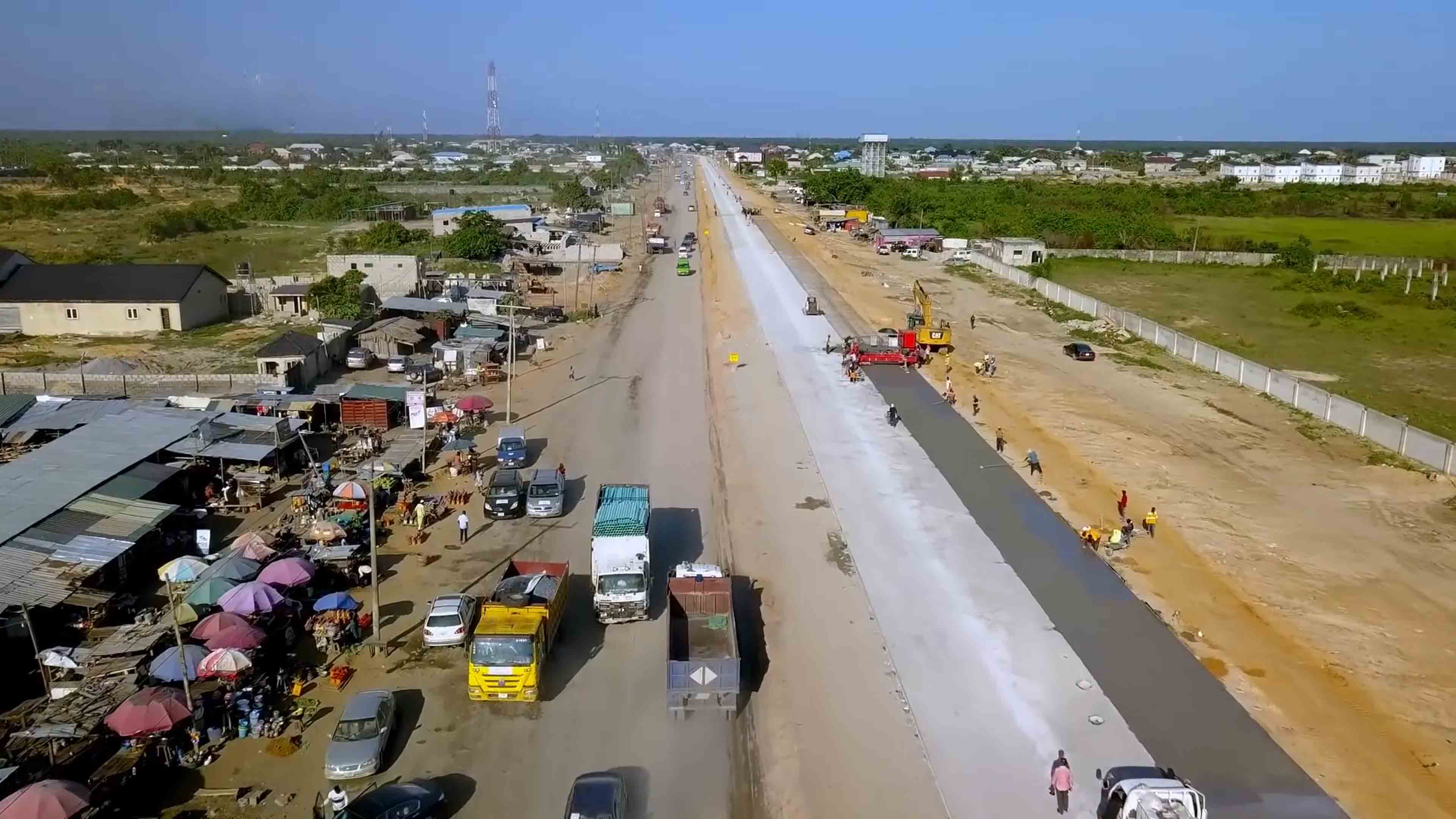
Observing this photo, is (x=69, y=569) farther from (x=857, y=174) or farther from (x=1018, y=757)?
(x=857, y=174)

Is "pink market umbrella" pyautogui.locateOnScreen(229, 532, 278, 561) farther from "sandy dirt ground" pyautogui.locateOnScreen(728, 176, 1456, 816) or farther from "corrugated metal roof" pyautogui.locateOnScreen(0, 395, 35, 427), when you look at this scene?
"sandy dirt ground" pyautogui.locateOnScreen(728, 176, 1456, 816)

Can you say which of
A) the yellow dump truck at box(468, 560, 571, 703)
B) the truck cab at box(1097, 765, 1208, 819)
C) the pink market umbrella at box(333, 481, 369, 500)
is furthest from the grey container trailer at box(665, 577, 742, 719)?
the pink market umbrella at box(333, 481, 369, 500)

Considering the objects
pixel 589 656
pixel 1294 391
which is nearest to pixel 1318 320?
pixel 1294 391

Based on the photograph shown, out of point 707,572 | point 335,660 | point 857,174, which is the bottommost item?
point 335,660

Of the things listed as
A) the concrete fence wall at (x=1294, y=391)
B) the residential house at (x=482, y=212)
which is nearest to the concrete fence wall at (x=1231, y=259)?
the concrete fence wall at (x=1294, y=391)

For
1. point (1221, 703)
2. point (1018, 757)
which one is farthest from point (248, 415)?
point (1221, 703)

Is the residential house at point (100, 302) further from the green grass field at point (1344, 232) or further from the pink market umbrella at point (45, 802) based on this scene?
the green grass field at point (1344, 232)

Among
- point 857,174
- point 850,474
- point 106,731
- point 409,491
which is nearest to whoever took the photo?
point 106,731
